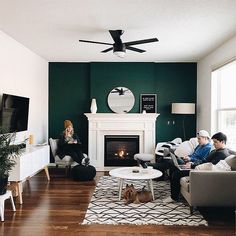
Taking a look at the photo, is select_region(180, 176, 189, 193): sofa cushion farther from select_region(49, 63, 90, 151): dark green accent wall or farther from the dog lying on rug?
select_region(49, 63, 90, 151): dark green accent wall

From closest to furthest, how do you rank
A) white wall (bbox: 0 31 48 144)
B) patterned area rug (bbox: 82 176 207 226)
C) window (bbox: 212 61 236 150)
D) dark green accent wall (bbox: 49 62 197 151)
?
patterned area rug (bbox: 82 176 207 226)
white wall (bbox: 0 31 48 144)
window (bbox: 212 61 236 150)
dark green accent wall (bbox: 49 62 197 151)

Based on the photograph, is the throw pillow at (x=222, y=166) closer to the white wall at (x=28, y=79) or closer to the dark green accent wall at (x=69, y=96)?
the white wall at (x=28, y=79)

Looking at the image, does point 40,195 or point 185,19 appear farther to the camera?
point 40,195

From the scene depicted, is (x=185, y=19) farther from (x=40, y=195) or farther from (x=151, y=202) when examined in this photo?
(x=40, y=195)

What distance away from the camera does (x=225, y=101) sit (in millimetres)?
5535

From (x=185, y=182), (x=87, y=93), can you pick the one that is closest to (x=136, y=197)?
(x=185, y=182)

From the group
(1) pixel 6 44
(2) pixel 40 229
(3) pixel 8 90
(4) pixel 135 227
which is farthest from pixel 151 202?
(1) pixel 6 44

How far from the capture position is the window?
5.16 m

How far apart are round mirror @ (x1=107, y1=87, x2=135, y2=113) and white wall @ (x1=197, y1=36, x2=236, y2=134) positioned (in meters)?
1.65

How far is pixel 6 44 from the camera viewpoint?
15.3ft

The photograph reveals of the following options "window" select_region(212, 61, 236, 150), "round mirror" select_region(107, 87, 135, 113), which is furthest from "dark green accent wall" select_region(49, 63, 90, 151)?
"window" select_region(212, 61, 236, 150)

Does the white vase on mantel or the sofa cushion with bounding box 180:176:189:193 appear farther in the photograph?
the white vase on mantel

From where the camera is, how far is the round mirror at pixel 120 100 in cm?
696

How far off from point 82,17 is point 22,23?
3.13 feet
